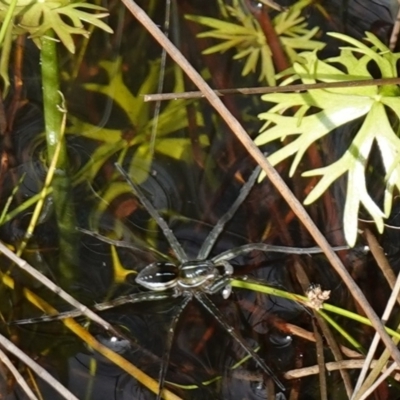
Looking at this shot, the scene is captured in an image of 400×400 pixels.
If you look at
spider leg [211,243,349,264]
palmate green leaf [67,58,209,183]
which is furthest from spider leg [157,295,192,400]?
A: palmate green leaf [67,58,209,183]

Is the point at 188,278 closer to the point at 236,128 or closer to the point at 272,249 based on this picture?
the point at 272,249

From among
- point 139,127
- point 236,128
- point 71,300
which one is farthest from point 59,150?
point 236,128

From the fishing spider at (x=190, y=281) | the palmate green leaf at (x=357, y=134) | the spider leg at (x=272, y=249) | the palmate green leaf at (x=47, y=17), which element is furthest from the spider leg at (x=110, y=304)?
the palmate green leaf at (x=47, y=17)

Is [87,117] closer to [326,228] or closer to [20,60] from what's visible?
[20,60]

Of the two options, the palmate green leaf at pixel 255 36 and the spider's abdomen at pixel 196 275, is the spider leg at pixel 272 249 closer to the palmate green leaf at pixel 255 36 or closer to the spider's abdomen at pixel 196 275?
the spider's abdomen at pixel 196 275

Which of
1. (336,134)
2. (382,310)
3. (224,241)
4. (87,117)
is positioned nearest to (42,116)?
(87,117)

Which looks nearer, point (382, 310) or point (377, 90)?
point (377, 90)
